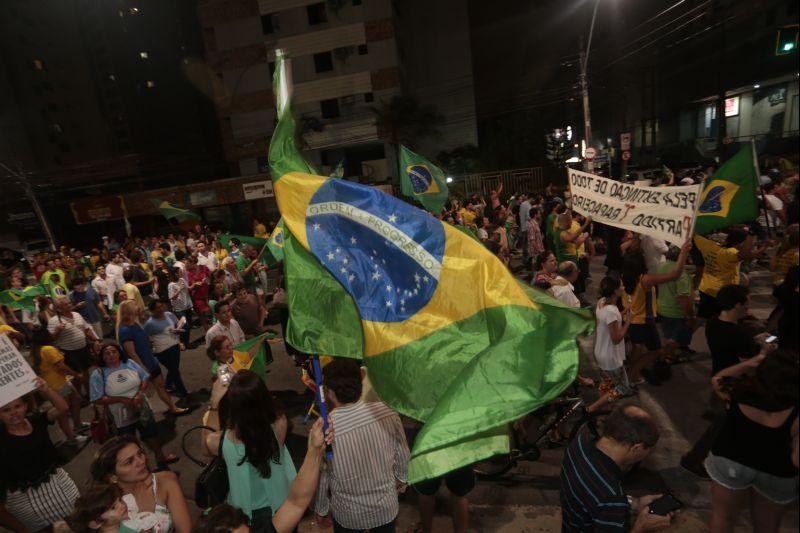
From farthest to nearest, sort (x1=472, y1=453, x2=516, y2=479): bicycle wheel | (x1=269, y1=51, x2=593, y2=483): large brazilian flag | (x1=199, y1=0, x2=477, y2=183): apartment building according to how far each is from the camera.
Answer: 1. (x1=199, y1=0, x2=477, y2=183): apartment building
2. (x1=472, y1=453, x2=516, y2=479): bicycle wheel
3. (x1=269, y1=51, x2=593, y2=483): large brazilian flag

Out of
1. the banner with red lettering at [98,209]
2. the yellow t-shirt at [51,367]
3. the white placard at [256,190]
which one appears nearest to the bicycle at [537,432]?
the yellow t-shirt at [51,367]

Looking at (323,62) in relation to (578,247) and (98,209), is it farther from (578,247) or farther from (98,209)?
(578,247)

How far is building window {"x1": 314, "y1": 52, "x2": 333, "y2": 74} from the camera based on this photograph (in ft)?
103

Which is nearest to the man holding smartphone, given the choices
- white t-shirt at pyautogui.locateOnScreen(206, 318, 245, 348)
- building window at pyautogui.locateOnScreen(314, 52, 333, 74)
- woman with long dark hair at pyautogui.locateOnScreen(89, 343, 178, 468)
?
white t-shirt at pyautogui.locateOnScreen(206, 318, 245, 348)

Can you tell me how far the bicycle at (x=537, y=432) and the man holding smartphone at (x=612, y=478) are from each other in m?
1.80

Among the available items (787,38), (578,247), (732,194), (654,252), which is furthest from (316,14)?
(732,194)

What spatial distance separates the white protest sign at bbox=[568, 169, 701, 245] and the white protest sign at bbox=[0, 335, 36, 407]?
19.3ft

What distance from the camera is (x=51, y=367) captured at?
5.97m

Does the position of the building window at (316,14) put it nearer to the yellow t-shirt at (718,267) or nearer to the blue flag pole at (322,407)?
the yellow t-shirt at (718,267)

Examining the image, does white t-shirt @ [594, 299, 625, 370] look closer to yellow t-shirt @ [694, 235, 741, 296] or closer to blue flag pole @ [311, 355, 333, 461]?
yellow t-shirt @ [694, 235, 741, 296]

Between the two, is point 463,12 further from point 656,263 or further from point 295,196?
point 295,196

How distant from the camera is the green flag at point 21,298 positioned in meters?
8.68

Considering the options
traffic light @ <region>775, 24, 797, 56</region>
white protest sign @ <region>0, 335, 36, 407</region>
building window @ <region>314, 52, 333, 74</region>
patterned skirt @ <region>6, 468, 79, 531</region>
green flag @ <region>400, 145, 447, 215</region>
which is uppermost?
building window @ <region>314, 52, 333, 74</region>

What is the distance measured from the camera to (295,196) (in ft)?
10.8
